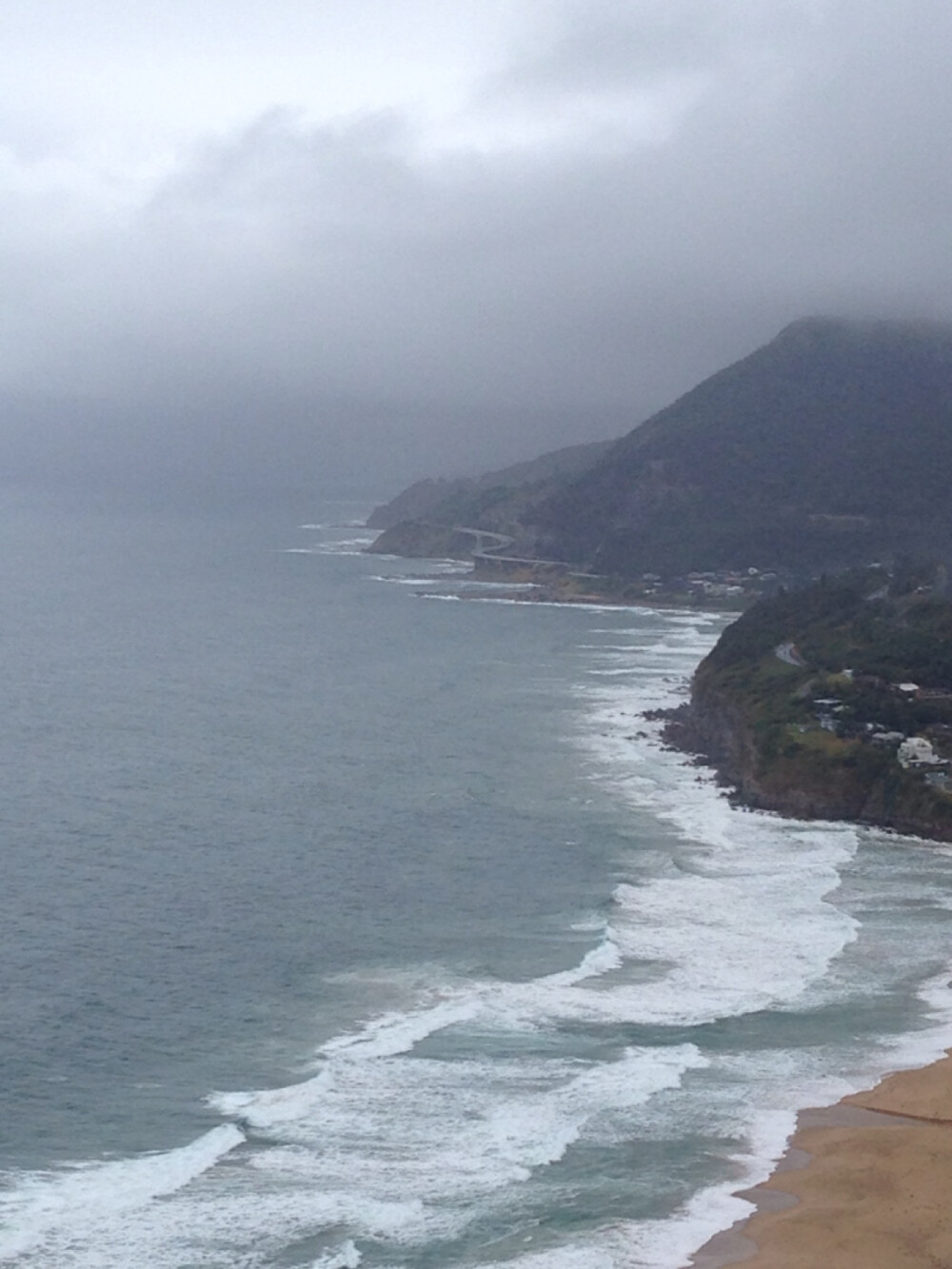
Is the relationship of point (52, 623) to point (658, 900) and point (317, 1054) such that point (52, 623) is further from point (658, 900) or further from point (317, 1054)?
point (317, 1054)

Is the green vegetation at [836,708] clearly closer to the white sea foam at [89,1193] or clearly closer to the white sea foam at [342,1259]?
the white sea foam at [89,1193]

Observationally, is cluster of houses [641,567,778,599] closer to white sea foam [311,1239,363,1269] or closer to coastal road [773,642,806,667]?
coastal road [773,642,806,667]

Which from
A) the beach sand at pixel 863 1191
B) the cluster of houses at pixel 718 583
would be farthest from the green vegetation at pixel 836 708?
the cluster of houses at pixel 718 583

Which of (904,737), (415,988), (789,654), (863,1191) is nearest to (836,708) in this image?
(904,737)

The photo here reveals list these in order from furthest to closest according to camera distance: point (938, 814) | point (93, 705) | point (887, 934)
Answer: point (93, 705)
point (938, 814)
point (887, 934)

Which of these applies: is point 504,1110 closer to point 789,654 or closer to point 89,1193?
point 89,1193

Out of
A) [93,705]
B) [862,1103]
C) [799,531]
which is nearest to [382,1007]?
[862,1103]
